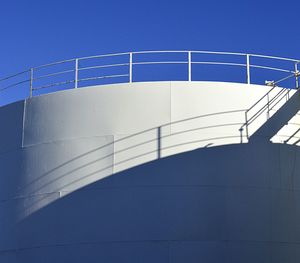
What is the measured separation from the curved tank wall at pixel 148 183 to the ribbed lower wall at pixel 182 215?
0.07 feet

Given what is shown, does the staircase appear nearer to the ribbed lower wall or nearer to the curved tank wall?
the curved tank wall

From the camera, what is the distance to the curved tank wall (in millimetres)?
14263

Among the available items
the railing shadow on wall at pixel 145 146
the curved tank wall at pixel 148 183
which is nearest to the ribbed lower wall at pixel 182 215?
the curved tank wall at pixel 148 183

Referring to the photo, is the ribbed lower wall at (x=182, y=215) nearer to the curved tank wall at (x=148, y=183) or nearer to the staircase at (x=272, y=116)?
the curved tank wall at (x=148, y=183)

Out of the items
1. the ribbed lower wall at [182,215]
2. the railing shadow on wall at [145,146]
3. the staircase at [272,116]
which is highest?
the staircase at [272,116]

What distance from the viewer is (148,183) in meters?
14.5

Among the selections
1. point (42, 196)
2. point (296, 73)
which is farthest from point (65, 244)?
point (296, 73)

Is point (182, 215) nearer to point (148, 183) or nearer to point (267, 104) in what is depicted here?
point (148, 183)

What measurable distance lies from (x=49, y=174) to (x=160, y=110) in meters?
3.05

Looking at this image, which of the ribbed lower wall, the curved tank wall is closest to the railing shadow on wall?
the curved tank wall

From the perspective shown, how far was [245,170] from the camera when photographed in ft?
48.7

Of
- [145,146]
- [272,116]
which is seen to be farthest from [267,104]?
[145,146]

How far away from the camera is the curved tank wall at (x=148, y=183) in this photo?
46.8ft

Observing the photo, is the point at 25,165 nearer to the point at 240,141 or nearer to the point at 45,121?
the point at 45,121
